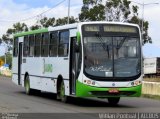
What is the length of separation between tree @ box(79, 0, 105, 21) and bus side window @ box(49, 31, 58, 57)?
156 ft

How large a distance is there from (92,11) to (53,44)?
48957 millimetres

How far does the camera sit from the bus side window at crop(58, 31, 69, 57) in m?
20.8

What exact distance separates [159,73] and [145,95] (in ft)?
162

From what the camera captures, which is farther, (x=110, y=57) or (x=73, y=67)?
(x=73, y=67)

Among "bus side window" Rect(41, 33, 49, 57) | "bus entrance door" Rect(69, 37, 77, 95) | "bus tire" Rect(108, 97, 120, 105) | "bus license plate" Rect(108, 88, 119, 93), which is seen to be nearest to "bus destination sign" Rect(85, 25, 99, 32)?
"bus entrance door" Rect(69, 37, 77, 95)

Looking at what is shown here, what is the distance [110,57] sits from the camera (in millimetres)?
19141

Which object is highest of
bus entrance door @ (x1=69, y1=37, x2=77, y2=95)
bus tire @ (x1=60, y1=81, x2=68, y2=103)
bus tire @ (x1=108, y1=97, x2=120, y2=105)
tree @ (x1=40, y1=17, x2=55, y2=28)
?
tree @ (x1=40, y1=17, x2=55, y2=28)

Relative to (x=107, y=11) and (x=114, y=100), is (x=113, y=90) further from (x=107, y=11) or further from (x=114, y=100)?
(x=107, y=11)

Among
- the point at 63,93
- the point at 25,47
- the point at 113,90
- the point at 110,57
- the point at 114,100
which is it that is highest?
the point at 25,47

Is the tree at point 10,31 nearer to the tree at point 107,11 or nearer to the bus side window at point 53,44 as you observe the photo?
the tree at point 107,11

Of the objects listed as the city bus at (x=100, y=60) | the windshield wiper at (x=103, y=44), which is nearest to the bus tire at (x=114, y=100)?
the city bus at (x=100, y=60)

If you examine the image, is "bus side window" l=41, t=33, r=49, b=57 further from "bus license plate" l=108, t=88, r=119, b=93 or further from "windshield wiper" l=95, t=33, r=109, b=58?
"bus license plate" l=108, t=88, r=119, b=93

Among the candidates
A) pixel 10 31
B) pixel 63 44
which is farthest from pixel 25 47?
pixel 10 31

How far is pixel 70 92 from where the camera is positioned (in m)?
20.0
